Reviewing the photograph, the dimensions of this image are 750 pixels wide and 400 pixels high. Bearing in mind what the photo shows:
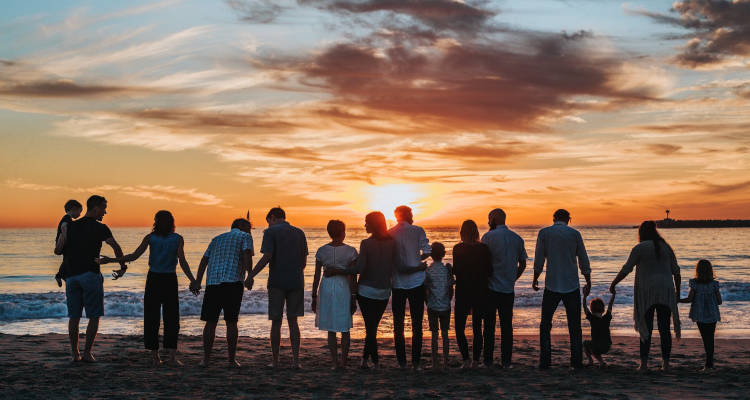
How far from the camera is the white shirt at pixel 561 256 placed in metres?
8.01

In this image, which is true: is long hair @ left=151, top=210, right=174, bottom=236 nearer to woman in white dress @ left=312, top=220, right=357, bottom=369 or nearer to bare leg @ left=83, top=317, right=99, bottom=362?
bare leg @ left=83, top=317, right=99, bottom=362

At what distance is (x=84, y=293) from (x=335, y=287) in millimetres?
3376

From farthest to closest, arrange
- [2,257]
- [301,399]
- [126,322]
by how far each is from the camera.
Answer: [2,257] < [126,322] < [301,399]

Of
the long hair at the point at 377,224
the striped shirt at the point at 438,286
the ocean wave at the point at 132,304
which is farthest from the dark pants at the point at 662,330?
the ocean wave at the point at 132,304

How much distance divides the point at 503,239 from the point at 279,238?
3.03m

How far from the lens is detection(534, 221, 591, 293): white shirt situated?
801cm

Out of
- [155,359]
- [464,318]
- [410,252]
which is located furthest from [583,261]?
[155,359]

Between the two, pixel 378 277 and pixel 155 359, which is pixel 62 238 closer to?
pixel 155 359

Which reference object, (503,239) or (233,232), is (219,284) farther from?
(503,239)

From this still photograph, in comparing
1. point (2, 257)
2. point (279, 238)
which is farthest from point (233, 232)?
point (2, 257)

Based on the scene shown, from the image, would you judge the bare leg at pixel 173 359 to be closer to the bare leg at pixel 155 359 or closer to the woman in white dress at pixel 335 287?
the bare leg at pixel 155 359

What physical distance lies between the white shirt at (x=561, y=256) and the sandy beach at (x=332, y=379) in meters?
1.18

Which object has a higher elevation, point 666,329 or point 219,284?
point 219,284

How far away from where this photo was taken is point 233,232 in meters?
8.15
